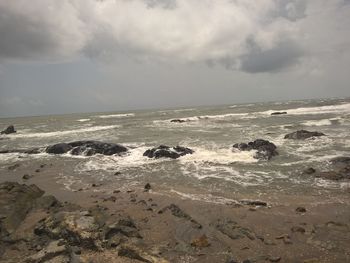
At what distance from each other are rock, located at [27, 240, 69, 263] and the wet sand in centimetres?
43

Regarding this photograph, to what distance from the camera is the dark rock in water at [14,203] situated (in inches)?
380

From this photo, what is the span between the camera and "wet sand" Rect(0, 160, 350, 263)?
7.63 meters

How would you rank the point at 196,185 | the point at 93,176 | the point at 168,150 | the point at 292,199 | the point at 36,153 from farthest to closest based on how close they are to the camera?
the point at 36,153
the point at 168,150
the point at 93,176
the point at 196,185
the point at 292,199

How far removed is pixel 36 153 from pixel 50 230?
18.2 m

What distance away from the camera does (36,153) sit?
82.8ft

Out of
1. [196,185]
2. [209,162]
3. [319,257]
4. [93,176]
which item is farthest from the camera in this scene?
[209,162]

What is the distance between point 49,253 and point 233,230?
4.86 metres

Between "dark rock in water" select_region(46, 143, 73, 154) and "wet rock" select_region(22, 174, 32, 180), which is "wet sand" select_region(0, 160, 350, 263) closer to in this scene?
"wet rock" select_region(22, 174, 32, 180)

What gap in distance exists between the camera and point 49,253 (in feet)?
24.2

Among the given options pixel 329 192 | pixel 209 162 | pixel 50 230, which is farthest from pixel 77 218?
pixel 209 162

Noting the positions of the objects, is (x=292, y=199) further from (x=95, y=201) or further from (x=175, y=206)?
(x=95, y=201)

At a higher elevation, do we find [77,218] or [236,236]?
[77,218]

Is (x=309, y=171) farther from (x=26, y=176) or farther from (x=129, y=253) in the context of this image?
(x=26, y=176)

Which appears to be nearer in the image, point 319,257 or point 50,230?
point 319,257
